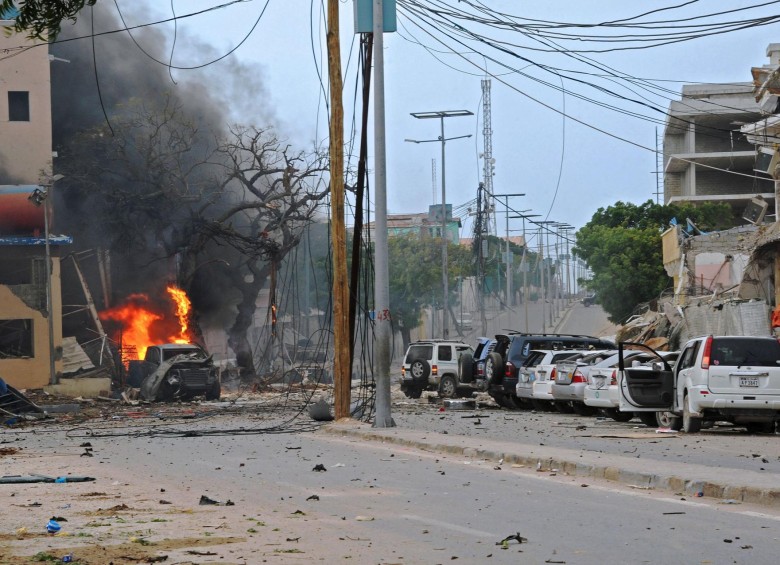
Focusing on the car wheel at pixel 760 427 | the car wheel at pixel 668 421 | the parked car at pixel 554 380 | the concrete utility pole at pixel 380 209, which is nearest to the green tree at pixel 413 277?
the parked car at pixel 554 380

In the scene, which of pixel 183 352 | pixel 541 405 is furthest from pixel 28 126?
pixel 541 405

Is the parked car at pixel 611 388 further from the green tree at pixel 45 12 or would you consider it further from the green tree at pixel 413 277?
the green tree at pixel 413 277

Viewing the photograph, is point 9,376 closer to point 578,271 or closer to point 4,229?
point 4,229

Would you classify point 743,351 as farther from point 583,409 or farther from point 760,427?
point 583,409

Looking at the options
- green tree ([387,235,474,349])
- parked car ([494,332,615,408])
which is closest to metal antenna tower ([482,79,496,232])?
green tree ([387,235,474,349])

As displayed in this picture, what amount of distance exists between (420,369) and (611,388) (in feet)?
54.8

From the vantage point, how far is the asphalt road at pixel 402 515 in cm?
825

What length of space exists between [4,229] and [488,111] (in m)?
49.0

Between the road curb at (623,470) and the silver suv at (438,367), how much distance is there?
62.7 feet

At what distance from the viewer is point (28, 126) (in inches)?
2076

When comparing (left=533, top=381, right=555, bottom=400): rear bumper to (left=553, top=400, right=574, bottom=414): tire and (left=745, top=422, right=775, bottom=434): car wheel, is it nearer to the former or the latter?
(left=553, top=400, right=574, bottom=414): tire

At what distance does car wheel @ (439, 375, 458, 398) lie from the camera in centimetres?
3953

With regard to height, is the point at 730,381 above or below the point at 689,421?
above

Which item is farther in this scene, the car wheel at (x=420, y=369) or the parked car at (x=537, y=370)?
the car wheel at (x=420, y=369)
